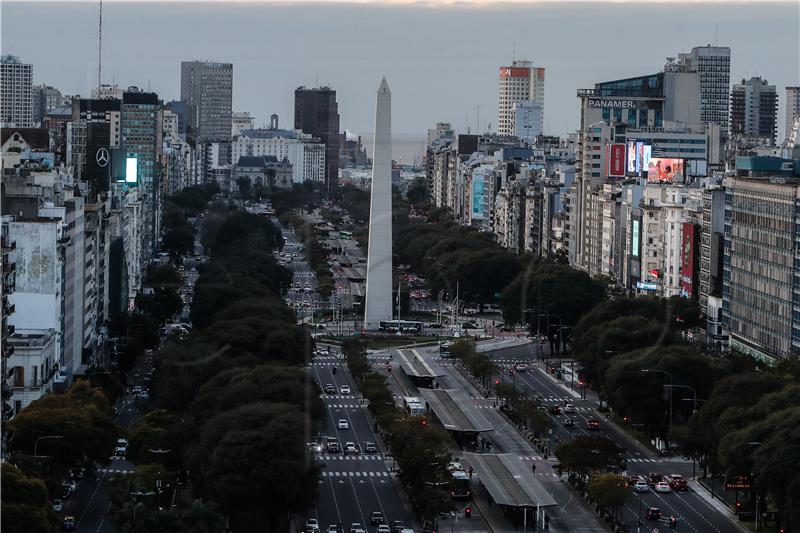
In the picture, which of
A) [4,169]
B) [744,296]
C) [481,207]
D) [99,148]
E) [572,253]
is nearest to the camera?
[4,169]

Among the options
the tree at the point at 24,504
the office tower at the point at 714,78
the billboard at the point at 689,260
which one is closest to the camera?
the tree at the point at 24,504

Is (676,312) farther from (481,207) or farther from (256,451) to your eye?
(481,207)

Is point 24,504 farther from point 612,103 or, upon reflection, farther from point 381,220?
point 612,103

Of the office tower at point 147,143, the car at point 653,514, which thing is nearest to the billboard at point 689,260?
the office tower at point 147,143

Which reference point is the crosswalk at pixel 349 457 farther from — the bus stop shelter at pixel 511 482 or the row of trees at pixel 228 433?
the bus stop shelter at pixel 511 482

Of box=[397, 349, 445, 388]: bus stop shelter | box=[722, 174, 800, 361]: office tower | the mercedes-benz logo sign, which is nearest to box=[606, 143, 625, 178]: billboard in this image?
the mercedes-benz logo sign

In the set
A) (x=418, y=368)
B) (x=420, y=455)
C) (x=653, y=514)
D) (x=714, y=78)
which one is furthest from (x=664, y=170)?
(x=714, y=78)

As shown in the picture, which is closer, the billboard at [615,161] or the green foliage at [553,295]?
the green foliage at [553,295]

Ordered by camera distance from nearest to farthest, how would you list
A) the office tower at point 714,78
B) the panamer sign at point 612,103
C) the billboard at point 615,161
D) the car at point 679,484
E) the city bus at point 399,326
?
the car at point 679,484
the city bus at point 399,326
the billboard at point 615,161
the panamer sign at point 612,103
the office tower at point 714,78

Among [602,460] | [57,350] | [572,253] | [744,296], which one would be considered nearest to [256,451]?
[602,460]
